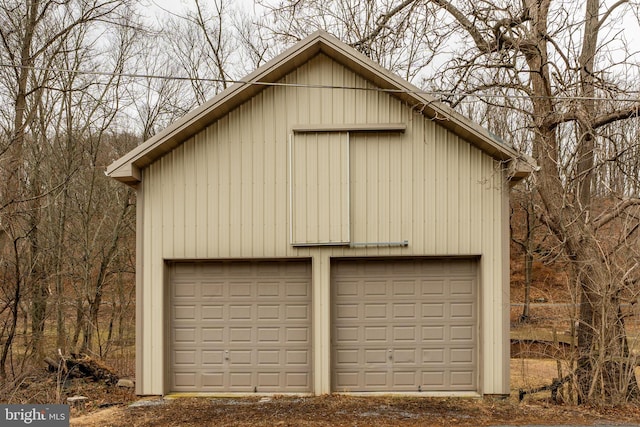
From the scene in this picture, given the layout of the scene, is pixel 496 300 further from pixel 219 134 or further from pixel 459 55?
pixel 219 134

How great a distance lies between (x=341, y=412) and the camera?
8.62 meters

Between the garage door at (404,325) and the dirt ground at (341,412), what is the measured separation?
1.47 ft

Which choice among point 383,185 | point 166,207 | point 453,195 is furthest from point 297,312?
point 453,195

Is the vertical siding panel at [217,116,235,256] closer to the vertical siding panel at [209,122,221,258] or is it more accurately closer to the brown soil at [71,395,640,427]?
the vertical siding panel at [209,122,221,258]

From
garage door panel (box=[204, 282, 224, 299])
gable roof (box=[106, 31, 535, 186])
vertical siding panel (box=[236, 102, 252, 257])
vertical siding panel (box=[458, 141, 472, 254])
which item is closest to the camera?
gable roof (box=[106, 31, 535, 186])

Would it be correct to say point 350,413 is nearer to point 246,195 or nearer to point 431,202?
point 431,202

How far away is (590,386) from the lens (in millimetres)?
9156

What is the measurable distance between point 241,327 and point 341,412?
8.02 feet

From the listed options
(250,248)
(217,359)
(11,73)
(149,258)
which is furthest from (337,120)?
(11,73)

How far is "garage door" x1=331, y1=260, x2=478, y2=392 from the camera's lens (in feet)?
32.6

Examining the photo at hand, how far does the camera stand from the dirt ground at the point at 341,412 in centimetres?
813

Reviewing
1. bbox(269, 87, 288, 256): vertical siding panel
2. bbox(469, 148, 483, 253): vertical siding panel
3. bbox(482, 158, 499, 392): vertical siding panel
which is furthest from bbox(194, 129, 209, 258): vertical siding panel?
bbox(482, 158, 499, 392): vertical siding panel

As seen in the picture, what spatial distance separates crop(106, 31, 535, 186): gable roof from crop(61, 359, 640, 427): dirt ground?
12.0 feet

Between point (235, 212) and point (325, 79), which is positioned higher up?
point (325, 79)
